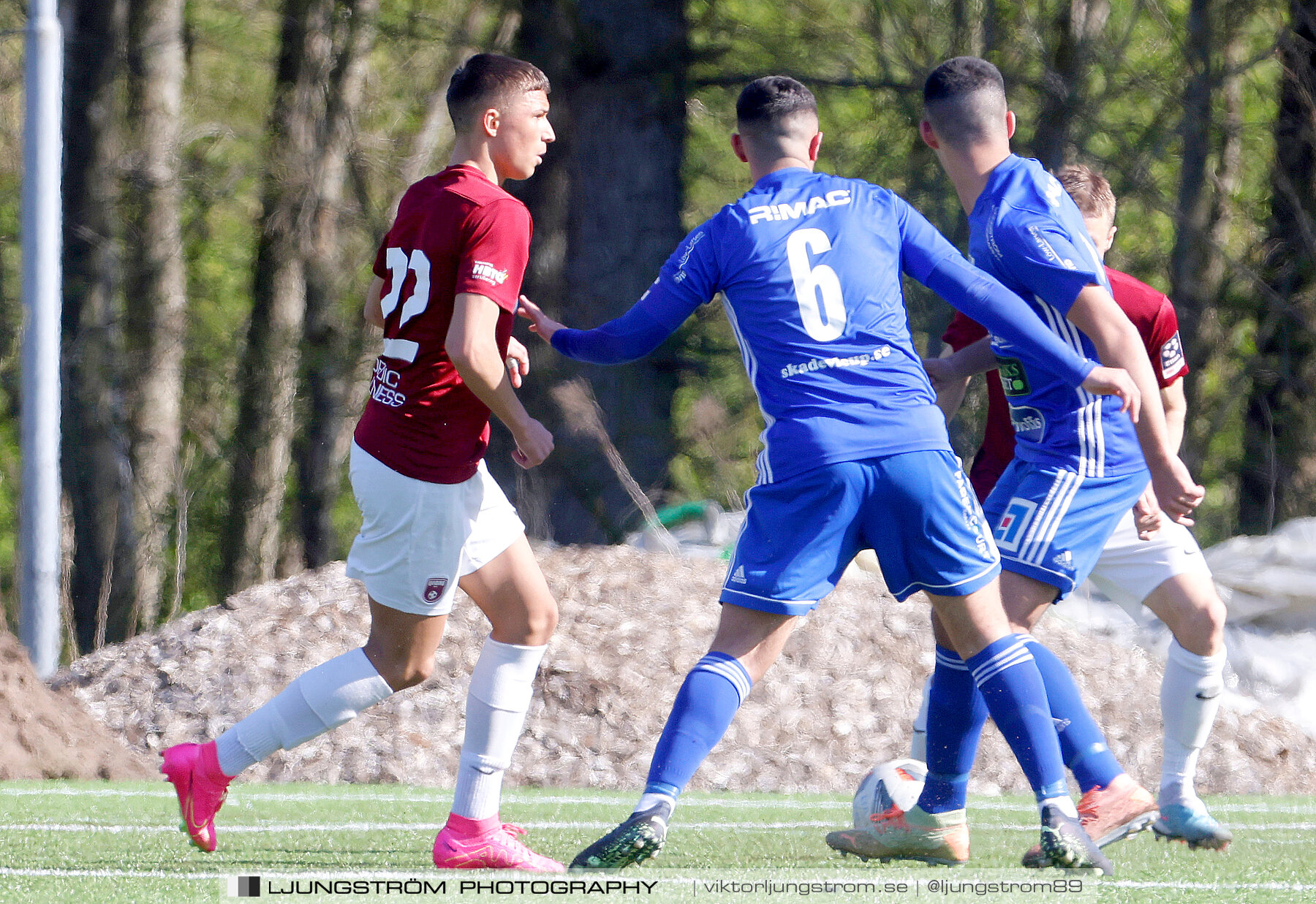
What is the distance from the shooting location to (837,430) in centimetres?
419

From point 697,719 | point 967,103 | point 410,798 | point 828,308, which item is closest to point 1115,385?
point 828,308

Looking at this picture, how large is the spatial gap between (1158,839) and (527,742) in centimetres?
356

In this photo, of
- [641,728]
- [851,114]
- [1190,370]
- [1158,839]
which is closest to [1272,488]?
[1190,370]

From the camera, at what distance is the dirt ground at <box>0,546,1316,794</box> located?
307 inches

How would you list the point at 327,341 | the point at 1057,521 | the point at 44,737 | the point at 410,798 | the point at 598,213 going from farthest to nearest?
the point at 327,341 → the point at 598,213 → the point at 44,737 → the point at 410,798 → the point at 1057,521

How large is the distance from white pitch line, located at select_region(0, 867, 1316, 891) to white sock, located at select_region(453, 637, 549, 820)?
279 mm

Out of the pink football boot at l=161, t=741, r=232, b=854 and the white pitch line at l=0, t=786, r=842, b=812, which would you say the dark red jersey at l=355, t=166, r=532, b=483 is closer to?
the pink football boot at l=161, t=741, r=232, b=854

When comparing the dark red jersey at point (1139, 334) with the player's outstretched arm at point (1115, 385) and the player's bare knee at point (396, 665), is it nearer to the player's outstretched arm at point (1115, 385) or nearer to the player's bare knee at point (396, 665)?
the player's outstretched arm at point (1115, 385)

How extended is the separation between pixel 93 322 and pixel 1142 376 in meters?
13.2

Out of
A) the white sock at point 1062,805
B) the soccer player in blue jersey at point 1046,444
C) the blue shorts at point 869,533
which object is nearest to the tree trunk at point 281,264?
the soccer player in blue jersey at point 1046,444

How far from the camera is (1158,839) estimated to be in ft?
17.4

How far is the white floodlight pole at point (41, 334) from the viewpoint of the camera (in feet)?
33.3

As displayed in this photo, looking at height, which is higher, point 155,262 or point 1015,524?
point 1015,524

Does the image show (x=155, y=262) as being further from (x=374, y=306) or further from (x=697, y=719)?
(x=697, y=719)
